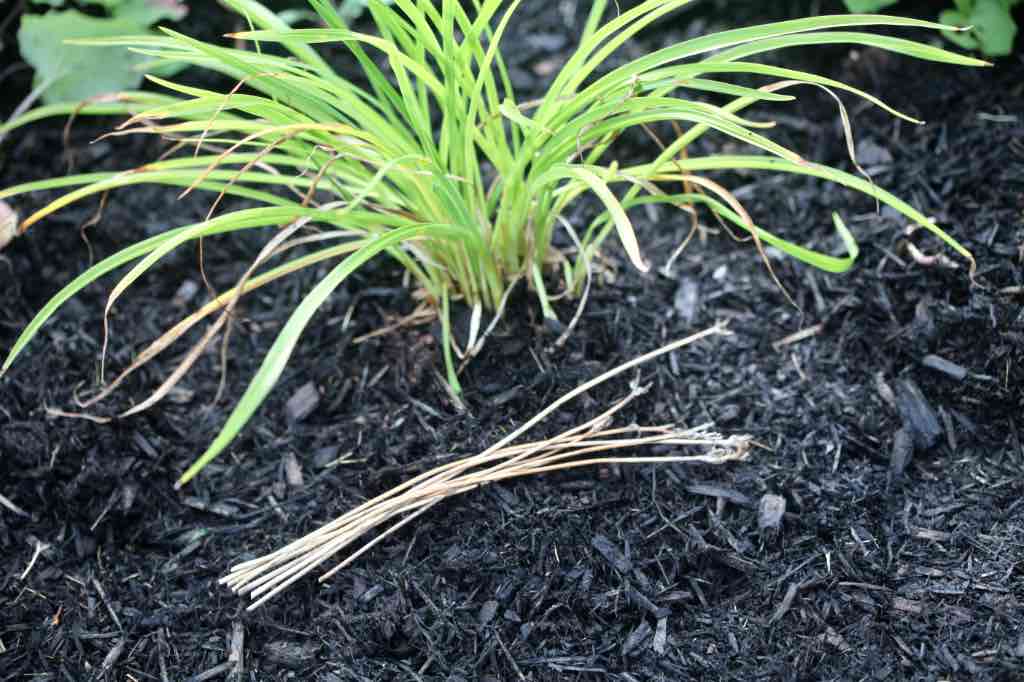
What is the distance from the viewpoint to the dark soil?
→ 1274mm

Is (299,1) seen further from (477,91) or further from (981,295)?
(981,295)

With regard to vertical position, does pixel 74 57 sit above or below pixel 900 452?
above

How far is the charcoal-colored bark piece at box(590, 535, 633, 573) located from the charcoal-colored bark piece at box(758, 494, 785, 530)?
0.21m

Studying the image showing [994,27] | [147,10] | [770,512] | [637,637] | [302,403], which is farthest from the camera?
[147,10]

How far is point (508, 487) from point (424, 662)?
0.29 m

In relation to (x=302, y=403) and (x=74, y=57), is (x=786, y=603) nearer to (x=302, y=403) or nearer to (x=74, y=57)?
(x=302, y=403)

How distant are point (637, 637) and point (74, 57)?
1.53 meters

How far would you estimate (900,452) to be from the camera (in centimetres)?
144

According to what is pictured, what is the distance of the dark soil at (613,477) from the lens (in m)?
1.27

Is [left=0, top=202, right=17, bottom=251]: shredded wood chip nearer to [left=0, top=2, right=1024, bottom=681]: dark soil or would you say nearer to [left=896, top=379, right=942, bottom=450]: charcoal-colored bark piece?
[left=0, top=2, right=1024, bottom=681]: dark soil

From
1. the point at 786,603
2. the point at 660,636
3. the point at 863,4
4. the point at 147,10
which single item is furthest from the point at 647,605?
the point at 147,10

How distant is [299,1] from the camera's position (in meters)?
2.14

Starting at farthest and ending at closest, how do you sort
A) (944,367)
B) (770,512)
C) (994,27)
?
1. (994,27)
2. (944,367)
3. (770,512)

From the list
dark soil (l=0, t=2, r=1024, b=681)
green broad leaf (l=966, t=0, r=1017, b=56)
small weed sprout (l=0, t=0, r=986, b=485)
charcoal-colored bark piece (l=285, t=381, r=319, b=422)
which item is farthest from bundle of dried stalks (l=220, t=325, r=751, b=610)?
green broad leaf (l=966, t=0, r=1017, b=56)
